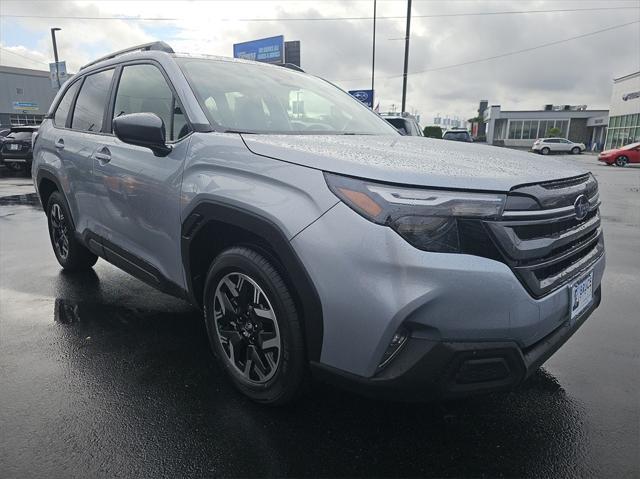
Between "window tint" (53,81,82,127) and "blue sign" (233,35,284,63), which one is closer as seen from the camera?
"window tint" (53,81,82,127)

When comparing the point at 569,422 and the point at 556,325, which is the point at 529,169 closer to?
the point at 556,325

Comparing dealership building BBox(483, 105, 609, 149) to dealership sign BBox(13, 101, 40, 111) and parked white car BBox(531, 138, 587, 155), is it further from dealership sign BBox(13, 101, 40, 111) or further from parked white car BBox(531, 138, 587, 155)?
dealership sign BBox(13, 101, 40, 111)

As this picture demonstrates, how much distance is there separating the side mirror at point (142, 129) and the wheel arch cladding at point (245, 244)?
0.49m

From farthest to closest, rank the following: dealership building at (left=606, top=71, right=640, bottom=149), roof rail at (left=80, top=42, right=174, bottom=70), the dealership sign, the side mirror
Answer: the dealership sign, dealership building at (left=606, top=71, right=640, bottom=149), roof rail at (left=80, top=42, right=174, bottom=70), the side mirror

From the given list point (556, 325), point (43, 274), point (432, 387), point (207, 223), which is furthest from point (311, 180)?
point (43, 274)

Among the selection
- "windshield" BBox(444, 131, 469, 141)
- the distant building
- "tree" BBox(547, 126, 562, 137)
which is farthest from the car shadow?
the distant building

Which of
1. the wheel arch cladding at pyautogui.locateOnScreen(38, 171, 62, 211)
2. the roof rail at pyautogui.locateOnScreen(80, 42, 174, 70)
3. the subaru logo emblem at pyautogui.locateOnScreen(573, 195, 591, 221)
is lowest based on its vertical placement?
the wheel arch cladding at pyautogui.locateOnScreen(38, 171, 62, 211)

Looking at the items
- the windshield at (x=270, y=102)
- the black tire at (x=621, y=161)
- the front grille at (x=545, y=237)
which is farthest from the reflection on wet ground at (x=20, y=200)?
the black tire at (x=621, y=161)

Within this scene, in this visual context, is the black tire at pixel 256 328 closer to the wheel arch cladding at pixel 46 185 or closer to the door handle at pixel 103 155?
the door handle at pixel 103 155

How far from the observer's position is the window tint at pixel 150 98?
2.79 m

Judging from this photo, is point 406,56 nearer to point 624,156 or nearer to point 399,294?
point 624,156

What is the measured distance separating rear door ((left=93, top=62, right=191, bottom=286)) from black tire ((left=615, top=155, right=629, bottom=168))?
2887cm

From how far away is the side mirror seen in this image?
2.54m

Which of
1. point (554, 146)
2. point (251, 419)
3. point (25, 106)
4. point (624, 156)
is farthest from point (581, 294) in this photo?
point (25, 106)
